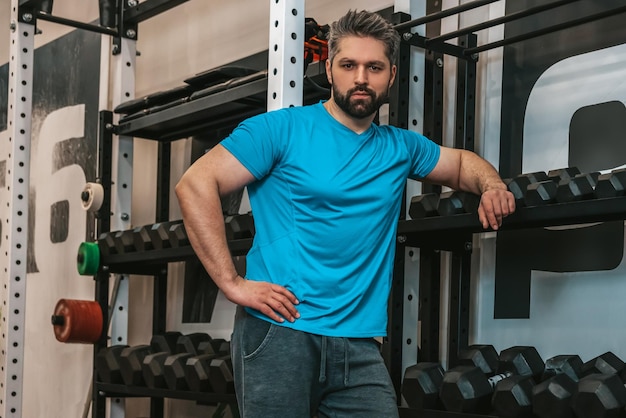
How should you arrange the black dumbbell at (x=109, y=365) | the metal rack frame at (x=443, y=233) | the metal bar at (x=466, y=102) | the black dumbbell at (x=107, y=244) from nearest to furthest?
the metal rack frame at (x=443, y=233), the metal bar at (x=466, y=102), the black dumbbell at (x=109, y=365), the black dumbbell at (x=107, y=244)

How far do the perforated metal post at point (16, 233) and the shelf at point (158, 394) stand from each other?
1.30 ft

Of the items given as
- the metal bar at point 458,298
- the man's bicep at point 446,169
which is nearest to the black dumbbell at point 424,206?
the man's bicep at point 446,169

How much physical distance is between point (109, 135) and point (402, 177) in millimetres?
1994

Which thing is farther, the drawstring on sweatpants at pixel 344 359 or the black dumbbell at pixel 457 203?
the black dumbbell at pixel 457 203

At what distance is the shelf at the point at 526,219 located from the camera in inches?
82.8

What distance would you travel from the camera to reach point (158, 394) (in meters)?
3.34

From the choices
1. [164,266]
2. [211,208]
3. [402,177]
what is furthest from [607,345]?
[164,266]

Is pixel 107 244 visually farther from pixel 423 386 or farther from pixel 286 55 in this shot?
pixel 423 386

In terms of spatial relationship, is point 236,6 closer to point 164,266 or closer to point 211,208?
point 164,266

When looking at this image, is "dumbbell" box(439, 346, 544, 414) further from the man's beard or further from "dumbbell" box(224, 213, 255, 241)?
"dumbbell" box(224, 213, 255, 241)

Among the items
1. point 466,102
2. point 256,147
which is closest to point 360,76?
point 256,147

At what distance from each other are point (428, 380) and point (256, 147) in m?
0.84

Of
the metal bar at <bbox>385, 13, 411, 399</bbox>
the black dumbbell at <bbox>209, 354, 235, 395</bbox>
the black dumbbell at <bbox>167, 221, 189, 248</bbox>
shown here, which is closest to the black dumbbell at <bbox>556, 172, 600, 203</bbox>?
the metal bar at <bbox>385, 13, 411, 399</bbox>

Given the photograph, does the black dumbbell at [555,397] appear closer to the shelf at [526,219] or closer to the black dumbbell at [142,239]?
the shelf at [526,219]
